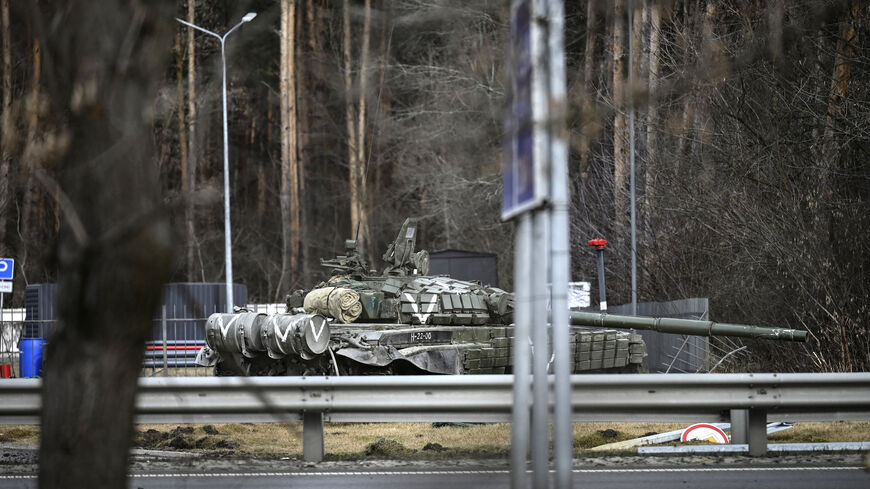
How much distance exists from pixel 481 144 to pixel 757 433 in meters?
21.1

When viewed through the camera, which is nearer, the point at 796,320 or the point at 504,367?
the point at 504,367

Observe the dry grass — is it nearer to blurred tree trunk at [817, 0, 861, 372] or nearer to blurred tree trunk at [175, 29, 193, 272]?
blurred tree trunk at [817, 0, 861, 372]

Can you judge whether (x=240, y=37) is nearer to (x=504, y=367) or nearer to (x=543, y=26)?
(x=504, y=367)

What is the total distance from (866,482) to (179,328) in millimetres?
22271

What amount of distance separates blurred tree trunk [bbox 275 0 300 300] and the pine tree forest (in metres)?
0.07

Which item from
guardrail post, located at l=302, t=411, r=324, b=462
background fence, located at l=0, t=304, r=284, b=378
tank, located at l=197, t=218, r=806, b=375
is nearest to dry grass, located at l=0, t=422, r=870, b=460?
guardrail post, located at l=302, t=411, r=324, b=462

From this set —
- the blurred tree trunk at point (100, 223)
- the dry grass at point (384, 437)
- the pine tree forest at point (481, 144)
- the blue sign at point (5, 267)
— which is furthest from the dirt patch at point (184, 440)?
the blue sign at point (5, 267)

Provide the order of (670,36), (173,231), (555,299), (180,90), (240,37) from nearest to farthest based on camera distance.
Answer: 1. (173,231)
2. (555,299)
3. (670,36)
4. (240,37)
5. (180,90)

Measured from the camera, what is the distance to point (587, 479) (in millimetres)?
7102

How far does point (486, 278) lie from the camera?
92.6 ft

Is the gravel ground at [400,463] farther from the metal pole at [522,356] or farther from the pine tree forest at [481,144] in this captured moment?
the metal pole at [522,356]

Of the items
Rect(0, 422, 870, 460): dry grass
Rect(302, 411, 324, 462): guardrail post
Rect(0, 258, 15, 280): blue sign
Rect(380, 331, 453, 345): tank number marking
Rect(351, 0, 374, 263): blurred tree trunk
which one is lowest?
Rect(0, 422, 870, 460): dry grass

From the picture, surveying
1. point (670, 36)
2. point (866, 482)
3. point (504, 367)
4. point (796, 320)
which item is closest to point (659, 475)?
point (866, 482)

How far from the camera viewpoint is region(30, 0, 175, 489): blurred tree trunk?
289 cm
